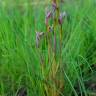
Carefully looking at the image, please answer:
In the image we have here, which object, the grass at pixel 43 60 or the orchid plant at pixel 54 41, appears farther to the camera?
the grass at pixel 43 60

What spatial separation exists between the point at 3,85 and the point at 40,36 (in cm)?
32

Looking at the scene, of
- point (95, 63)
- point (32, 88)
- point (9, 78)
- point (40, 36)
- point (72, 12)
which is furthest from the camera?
point (72, 12)

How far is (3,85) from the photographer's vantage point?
1571 millimetres

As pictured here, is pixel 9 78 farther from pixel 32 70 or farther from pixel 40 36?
pixel 40 36

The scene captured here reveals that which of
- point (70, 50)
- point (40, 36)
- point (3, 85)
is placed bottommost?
point (3, 85)

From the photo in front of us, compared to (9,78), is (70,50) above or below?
above

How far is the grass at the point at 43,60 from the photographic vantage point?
57.6 inches

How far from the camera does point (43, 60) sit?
4.81 ft

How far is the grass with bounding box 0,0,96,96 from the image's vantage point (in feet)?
4.80

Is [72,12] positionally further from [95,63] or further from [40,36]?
[40,36]

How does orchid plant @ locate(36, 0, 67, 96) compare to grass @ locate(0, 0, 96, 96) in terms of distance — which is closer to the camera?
orchid plant @ locate(36, 0, 67, 96)

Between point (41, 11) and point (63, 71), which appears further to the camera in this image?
point (41, 11)

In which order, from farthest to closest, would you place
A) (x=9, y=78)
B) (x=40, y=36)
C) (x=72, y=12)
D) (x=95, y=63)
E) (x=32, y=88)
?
(x=72, y=12)
(x=95, y=63)
(x=9, y=78)
(x=32, y=88)
(x=40, y=36)

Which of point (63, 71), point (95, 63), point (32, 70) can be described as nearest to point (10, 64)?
point (32, 70)
